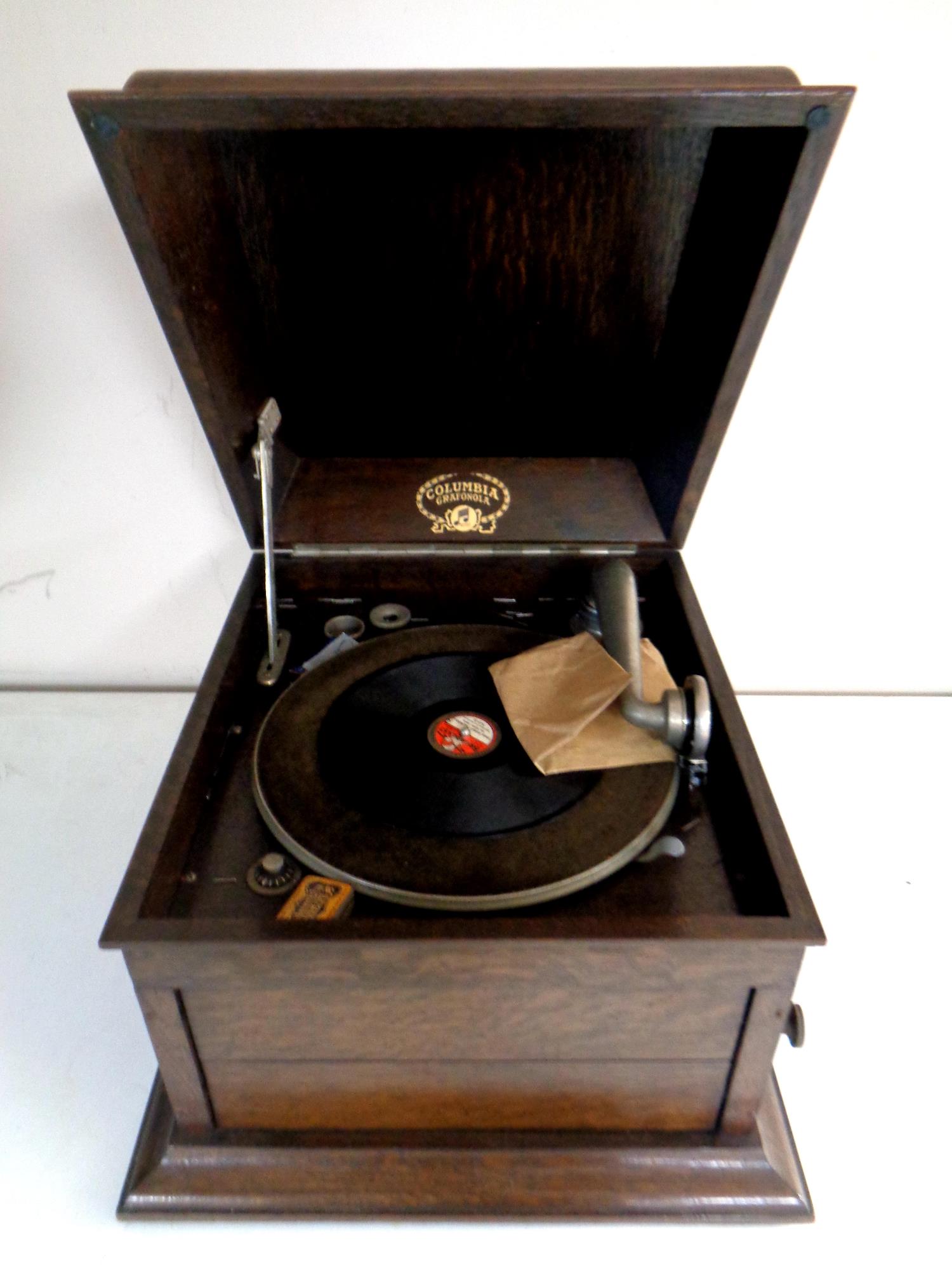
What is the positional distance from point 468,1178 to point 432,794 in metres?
0.42

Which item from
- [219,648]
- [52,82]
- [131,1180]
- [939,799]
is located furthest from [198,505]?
[939,799]

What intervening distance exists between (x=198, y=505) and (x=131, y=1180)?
1.09 metres

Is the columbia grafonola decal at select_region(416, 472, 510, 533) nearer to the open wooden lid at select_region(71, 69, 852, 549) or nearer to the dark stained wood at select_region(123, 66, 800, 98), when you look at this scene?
the open wooden lid at select_region(71, 69, 852, 549)

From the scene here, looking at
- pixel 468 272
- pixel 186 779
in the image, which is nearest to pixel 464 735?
pixel 186 779

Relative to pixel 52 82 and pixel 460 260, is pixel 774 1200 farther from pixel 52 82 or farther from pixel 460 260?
pixel 52 82

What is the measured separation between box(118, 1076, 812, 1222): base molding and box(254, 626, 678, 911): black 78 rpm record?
31 centimetres

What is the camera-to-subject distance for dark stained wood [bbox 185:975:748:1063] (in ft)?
2.92

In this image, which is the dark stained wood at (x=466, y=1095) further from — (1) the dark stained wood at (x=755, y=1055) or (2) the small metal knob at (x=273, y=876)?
(2) the small metal knob at (x=273, y=876)

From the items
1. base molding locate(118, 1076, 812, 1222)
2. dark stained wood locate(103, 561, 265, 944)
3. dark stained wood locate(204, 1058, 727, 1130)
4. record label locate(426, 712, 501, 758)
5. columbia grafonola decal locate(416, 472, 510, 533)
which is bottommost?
base molding locate(118, 1076, 812, 1222)

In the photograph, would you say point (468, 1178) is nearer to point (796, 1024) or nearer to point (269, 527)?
point (796, 1024)

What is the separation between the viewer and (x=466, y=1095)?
3.28 feet

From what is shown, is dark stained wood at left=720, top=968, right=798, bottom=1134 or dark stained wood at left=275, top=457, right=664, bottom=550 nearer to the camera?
dark stained wood at left=720, top=968, right=798, bottom=1134

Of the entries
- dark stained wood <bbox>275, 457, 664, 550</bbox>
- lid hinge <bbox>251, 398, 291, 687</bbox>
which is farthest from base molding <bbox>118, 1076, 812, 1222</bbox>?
dark stained wood <bbox>275, 457, 664, 550</bbox>

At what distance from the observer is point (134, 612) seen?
1.85m
